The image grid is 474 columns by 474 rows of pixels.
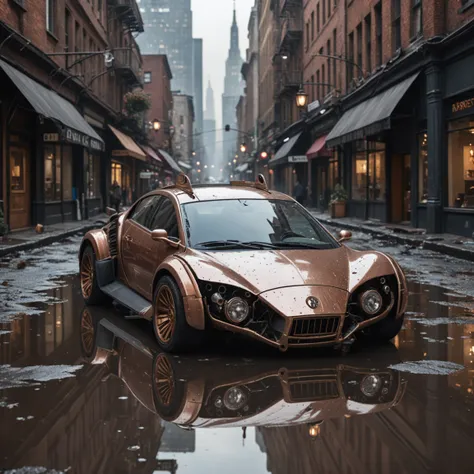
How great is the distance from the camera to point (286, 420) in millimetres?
4465

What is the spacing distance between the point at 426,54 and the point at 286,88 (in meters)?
34.1

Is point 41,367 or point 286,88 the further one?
point 286,88

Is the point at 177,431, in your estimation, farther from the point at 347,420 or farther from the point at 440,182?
the point at 440,182

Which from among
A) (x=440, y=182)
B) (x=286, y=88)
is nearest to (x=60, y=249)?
(x=440, y=182)

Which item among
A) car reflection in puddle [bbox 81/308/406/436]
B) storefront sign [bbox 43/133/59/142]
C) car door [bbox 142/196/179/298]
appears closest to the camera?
car reflection in puddle [bbox 81/308/406/436]

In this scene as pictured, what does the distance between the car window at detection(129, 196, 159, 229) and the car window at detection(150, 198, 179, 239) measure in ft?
0.77

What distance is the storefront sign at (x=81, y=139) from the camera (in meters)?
24.3

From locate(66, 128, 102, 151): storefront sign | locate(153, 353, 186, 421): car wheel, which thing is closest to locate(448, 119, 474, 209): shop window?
locate(66, 128, 102, 151): storefront sign

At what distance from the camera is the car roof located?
7.68 meters

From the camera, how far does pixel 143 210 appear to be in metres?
8.56

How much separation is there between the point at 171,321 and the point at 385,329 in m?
1.90

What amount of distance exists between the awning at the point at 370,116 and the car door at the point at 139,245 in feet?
53.5

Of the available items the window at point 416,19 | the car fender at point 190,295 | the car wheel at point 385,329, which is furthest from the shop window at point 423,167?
the car fender at point 190,295

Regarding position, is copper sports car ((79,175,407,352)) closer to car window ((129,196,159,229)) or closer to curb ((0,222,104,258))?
car window ((129,196,159,229))
